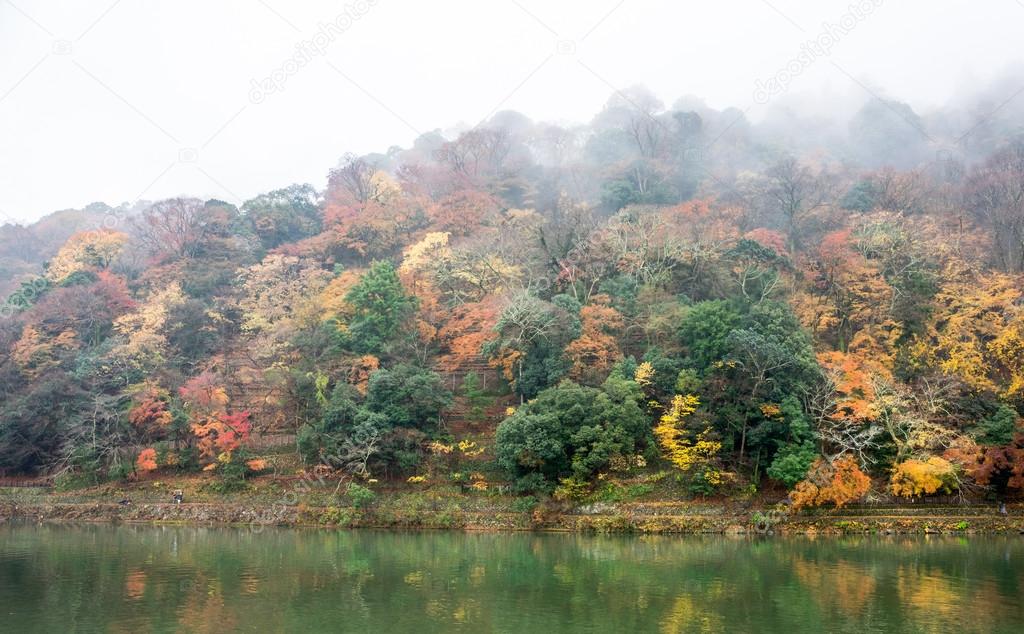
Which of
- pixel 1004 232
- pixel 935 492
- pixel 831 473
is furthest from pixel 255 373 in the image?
pixel 1004 232

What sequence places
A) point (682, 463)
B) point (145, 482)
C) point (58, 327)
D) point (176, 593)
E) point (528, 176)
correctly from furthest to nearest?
point (528, 176)
point (58, 327)
point (145, 482)
point (682, 463)
point (176, 593)

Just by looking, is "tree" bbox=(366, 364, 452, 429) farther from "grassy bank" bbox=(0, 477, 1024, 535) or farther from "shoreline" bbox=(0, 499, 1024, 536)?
"shoreline" bbox=(0, 499, 1024, 536)

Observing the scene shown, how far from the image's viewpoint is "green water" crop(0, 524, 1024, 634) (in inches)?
627

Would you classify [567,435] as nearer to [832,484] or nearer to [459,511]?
[459,511]

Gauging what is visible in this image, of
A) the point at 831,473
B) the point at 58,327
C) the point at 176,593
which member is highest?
the point at 58,327

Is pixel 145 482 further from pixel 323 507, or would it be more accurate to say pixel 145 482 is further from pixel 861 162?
pixel 861 162

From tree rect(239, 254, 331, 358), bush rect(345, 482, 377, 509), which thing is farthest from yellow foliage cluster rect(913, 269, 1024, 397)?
tree rect(239, 254, 331, 358)

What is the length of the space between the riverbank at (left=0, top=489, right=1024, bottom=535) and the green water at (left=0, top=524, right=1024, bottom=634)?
2095 millimetres

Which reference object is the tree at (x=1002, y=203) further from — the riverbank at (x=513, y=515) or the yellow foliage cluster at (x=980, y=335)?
the riverbank at (x=513, y=515)

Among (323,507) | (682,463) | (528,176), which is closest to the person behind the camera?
(682,463)

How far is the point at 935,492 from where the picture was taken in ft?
98.9

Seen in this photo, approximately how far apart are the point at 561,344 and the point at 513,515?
935 centimetres

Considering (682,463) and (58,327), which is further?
(58,327)

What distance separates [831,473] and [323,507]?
73.9ft
